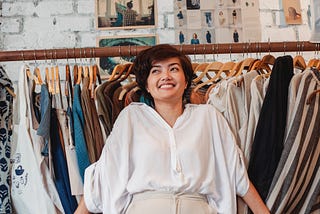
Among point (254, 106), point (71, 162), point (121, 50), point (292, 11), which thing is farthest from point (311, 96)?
point (292, 11)

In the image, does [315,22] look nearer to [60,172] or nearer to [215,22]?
[215,22]

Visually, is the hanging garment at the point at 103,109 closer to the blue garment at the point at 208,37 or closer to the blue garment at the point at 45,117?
the blue garment at the point at 45,117

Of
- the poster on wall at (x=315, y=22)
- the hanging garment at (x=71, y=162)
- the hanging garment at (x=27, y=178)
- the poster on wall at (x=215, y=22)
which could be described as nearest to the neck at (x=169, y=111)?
the hanging garment at (x=71, y=162)

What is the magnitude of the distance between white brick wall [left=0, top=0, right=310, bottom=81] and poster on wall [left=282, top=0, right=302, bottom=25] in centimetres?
18

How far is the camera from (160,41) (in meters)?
1.97

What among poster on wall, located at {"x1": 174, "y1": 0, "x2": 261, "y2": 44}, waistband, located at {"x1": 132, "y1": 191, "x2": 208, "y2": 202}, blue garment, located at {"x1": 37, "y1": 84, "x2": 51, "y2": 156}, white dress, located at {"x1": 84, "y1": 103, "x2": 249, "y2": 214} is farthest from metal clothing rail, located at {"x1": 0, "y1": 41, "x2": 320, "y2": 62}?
poster on wall, located at {"x1": 174, "y1": 0, "x2": 261, "y2": 44}

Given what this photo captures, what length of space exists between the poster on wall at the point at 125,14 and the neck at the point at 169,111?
0.80 meters

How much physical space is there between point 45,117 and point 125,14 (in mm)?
902

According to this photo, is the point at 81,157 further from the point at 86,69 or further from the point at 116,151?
the point at 86,69

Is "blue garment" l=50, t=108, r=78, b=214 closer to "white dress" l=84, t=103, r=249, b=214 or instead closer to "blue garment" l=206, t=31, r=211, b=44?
"white dress" l=84, t=103, r=249, b=214

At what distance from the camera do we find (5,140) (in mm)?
1290

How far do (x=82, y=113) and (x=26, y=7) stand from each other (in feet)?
3.21

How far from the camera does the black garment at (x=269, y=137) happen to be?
116 cm

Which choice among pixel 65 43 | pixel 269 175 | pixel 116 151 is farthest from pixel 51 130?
pixel 65 43
